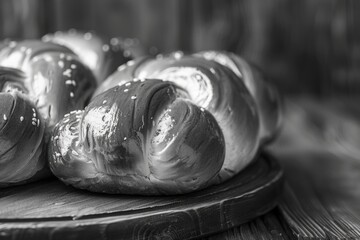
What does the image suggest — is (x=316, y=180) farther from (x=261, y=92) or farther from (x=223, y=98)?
(x=223, y=98)

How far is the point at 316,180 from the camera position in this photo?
920 mm

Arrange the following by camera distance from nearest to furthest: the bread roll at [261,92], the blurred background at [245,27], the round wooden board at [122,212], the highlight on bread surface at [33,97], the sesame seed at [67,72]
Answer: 1. the round wooden board at [122,212]
2. the highlight on bread surface at [33,97]
3. the sesame seed at [67,72]
4. the bread roll at [261,92]
5. the blurred background at [245,27]

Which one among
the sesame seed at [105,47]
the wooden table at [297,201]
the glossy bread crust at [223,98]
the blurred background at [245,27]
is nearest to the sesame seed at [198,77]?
the glossy bread crust at [223,98]

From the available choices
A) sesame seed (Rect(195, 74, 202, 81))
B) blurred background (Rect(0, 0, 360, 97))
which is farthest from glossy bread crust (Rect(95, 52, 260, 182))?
blurred background (Rect(0, 0, 360, 97))

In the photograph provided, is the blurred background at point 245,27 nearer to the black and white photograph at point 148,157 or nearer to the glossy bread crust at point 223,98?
the black and white photograph at point 148,157

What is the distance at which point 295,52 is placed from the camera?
185 cm

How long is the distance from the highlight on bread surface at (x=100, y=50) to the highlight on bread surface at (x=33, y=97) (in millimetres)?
77

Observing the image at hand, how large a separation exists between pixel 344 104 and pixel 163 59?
110 cm

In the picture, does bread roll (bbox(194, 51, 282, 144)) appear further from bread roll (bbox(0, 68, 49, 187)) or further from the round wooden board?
bread roll (bbox(0, 68, 49, 187))

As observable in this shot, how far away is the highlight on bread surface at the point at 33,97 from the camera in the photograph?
0.66m

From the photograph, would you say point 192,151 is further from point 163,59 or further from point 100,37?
point 100,37

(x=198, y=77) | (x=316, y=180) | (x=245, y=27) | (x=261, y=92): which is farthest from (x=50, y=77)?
(x=245, y=27)

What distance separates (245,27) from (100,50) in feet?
3.37

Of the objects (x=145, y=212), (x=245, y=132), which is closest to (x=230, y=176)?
(x=245, y=132)
